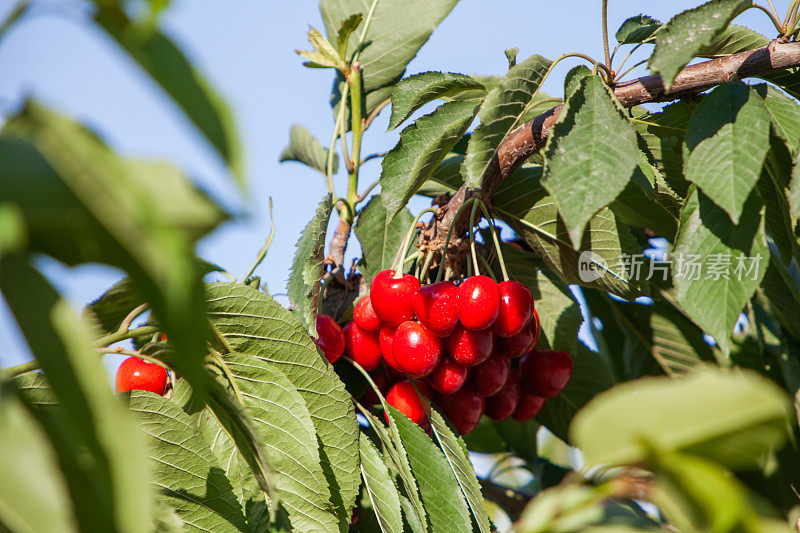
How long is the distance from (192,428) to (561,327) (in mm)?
833

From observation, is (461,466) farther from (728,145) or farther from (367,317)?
(728,145)

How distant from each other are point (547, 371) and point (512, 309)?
0.32m

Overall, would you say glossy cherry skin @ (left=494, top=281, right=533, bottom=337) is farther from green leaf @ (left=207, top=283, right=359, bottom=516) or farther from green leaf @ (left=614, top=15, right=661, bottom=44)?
green leaf @ (left=614, top=15, right=661, bottom=44)

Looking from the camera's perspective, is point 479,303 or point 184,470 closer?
point 184,470

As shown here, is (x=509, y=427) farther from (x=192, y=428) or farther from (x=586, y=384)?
(x=192, y=428)

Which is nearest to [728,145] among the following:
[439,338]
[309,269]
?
[439,338]

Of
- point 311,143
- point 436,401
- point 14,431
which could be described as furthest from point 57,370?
point 311,143

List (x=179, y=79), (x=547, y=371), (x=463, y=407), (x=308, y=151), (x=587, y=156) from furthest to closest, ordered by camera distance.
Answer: (x=308, y=151), (x=547, y=371), (x=463, y=407), (x=587, y=156), (x=179, y=79)

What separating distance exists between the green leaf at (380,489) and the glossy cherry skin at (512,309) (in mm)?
303

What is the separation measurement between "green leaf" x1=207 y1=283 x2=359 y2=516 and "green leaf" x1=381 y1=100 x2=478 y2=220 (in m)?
0.24

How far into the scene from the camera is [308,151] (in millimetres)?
1555

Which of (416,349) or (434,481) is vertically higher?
(416,349)

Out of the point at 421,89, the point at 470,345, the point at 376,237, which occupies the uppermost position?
the point at 421,89

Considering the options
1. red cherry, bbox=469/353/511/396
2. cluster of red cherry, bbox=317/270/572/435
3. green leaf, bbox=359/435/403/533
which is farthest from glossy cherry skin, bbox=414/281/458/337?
green leaf, bbox=359/435/403/533
